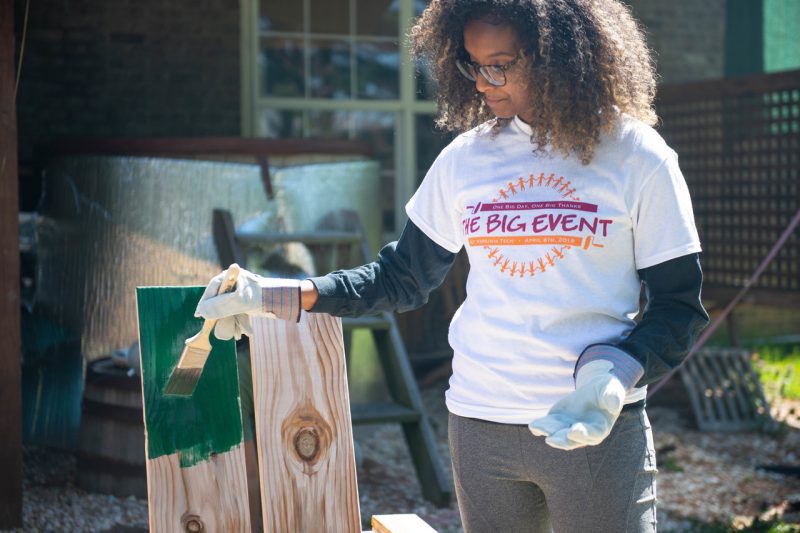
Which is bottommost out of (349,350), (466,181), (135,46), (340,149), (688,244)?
(349,350)

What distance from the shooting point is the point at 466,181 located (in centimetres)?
188

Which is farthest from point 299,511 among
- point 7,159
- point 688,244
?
point 7,159

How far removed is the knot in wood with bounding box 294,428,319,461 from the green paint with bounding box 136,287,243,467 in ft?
0.37

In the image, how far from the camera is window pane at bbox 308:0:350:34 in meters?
6.72

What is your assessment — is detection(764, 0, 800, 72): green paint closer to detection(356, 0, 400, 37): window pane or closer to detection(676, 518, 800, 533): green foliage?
detection(356, 0, 400, 37): window pane

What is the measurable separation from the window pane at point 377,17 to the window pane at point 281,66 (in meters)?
0.47

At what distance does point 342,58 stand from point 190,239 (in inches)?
97.2

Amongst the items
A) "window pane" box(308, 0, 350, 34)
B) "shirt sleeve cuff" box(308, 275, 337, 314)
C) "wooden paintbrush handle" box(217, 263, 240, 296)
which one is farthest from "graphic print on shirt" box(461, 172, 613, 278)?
"window pane" box(308, 0, 350, 34)

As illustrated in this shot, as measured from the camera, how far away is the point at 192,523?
72.9 inches

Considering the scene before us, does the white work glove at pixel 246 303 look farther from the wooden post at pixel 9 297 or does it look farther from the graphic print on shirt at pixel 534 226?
the wooden post at pixel 9 297

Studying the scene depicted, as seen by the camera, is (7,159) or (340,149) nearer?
(7,159)

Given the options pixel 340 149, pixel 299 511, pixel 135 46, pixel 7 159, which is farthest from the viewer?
pixel 135 46

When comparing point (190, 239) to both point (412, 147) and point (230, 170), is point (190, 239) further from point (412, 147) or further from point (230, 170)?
point (412, 147)

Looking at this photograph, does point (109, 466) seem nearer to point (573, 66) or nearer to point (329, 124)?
point (573, 66)
